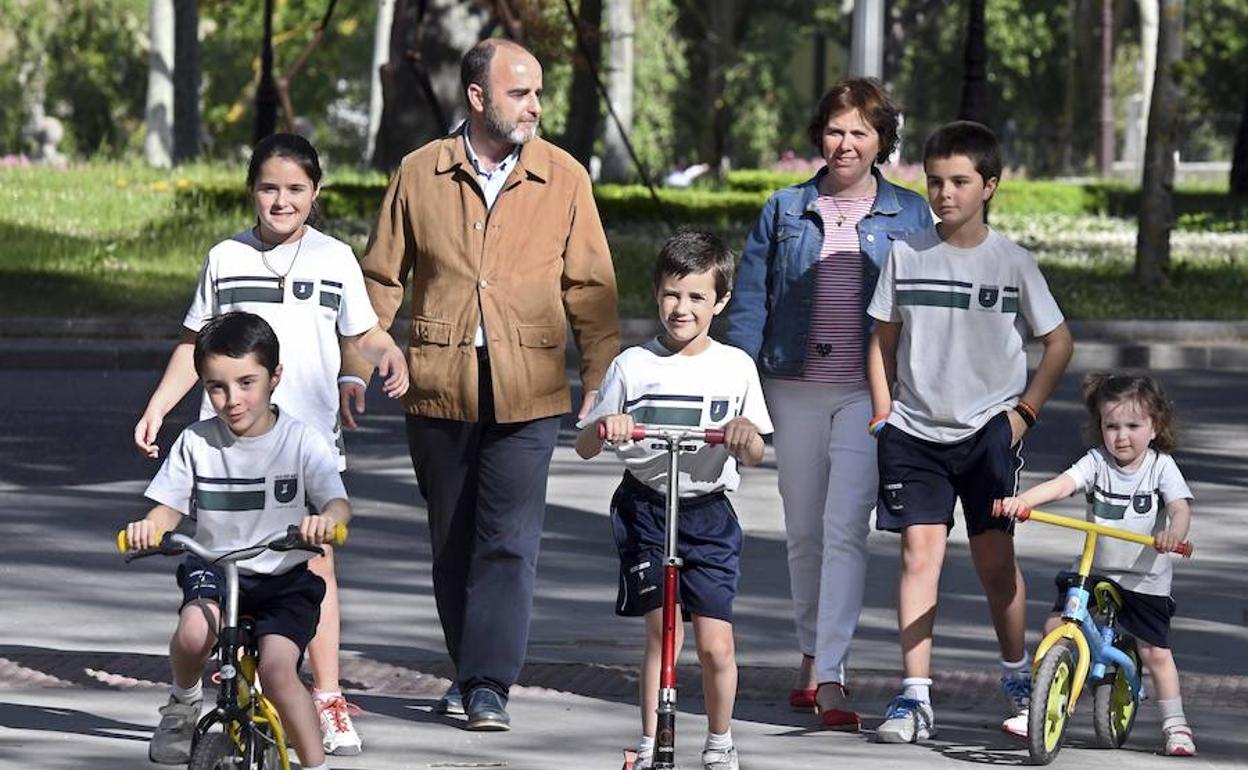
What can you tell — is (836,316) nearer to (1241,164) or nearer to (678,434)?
(678,434)

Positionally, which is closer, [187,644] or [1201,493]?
[187,644]

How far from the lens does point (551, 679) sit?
766 centimetres

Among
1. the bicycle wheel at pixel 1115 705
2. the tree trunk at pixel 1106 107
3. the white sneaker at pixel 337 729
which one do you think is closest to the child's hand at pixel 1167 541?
the bicycle wheel at pixel 1115 705

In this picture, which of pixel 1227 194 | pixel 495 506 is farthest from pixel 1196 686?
pixel 1227 194

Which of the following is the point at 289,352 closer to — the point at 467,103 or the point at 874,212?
the point at 467,103

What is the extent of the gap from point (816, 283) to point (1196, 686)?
175cm

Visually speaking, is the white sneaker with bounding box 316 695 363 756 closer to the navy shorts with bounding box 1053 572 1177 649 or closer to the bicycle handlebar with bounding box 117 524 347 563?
the bicycle handlebar with bounding box 117 524 347 563

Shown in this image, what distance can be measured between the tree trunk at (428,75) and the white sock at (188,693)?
21.3 meters

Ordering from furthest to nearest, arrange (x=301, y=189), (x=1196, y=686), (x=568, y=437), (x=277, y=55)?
(x=277, y=55) < (x=568, y=437) < (x=1196, y=686) < (x=301, y=189)

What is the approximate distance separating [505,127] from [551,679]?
69.0 inches

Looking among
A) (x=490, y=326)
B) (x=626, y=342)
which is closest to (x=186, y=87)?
(x=626, y=342)

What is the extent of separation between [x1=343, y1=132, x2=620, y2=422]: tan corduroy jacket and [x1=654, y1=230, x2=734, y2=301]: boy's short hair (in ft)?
2.33

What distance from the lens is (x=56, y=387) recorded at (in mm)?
16500

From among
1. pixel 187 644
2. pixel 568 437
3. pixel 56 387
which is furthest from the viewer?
pixel 56 387
